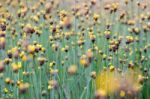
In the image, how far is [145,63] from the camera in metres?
3.80

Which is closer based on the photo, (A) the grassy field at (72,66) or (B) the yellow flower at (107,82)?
(B) the yellow flower at (107,82)

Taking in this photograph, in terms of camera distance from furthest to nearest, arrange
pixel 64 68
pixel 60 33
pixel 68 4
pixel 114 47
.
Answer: pixel 68 4 < pixel 60 33 < pixel 64 68 < pixel 114 47

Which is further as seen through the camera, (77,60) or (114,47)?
(77,60)

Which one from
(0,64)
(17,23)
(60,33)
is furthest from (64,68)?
(17,23)

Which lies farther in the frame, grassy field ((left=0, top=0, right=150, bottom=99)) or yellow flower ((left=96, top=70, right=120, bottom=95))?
grassy field ((left=0, top=0, right=150, bottom=99))

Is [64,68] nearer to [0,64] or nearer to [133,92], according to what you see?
[0,64]

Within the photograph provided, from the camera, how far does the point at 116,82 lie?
2402 millimetres

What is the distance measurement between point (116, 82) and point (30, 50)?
617 mm

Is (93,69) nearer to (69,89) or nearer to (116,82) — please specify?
(69,89)

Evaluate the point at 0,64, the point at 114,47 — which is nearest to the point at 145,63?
the point at 114,47

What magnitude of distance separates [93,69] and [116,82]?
1.13m

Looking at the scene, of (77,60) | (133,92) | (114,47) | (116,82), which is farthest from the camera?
(77,60)

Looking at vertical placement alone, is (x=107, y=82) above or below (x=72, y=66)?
below

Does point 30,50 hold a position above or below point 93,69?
above
